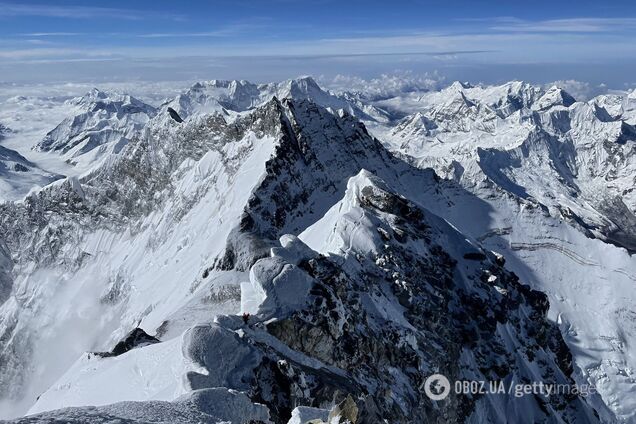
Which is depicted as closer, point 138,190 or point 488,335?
point 488,335

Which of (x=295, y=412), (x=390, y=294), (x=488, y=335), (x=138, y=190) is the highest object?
(x=295, y=412)

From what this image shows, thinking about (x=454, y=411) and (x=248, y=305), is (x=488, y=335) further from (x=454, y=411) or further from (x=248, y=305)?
(x=248, y=305)

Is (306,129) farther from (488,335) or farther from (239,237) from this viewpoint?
(488,335)

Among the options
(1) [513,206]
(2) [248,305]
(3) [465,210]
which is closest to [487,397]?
(2) [248,305]

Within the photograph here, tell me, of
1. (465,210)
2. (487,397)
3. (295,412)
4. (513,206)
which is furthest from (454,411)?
(513,206)

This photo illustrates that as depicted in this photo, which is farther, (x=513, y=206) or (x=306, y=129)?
(x=513, y=206)

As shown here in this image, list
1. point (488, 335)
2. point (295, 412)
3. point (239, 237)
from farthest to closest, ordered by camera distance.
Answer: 1. point (239, 237)
2. point (488, 335)
3. point (295, 412)

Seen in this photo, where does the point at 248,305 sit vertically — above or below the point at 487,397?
above

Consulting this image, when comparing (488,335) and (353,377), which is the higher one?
(353,377)

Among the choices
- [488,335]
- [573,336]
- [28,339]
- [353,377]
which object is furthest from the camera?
[28,339]
